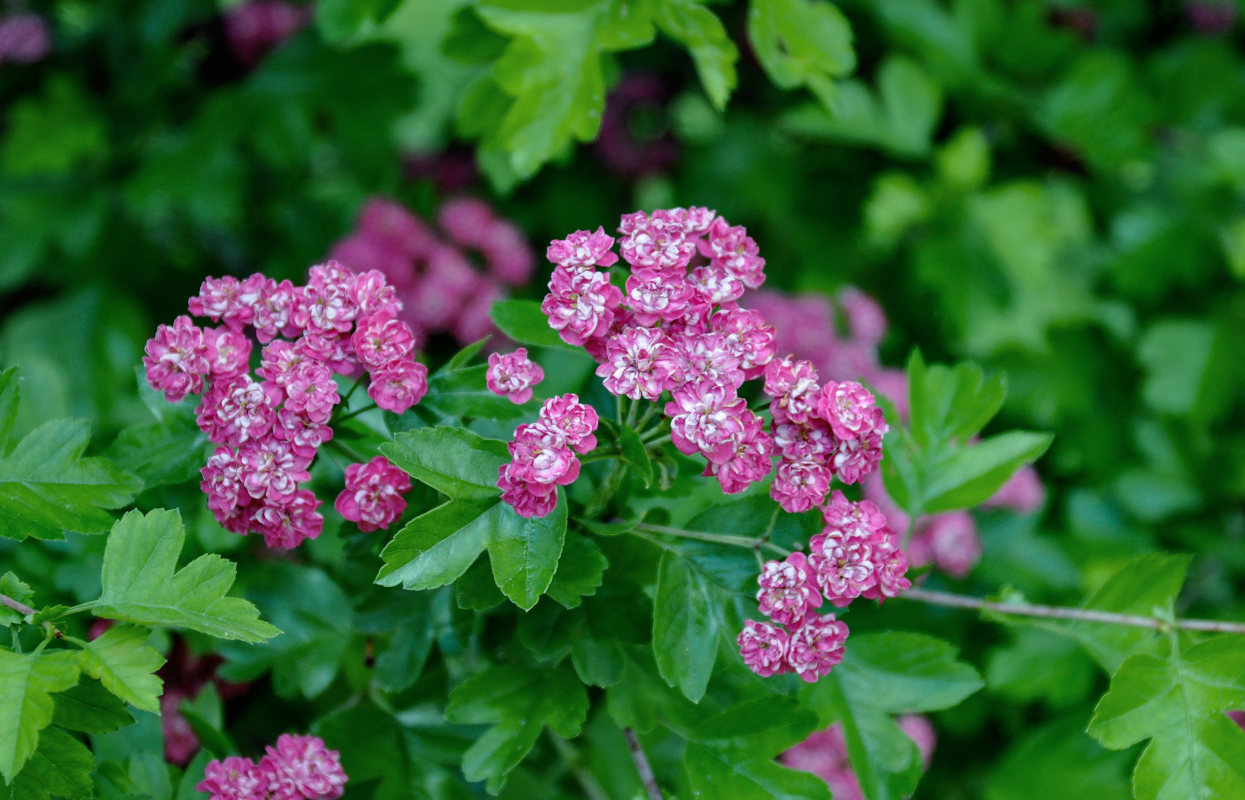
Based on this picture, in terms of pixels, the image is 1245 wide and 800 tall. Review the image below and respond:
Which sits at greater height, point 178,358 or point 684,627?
point 178,358

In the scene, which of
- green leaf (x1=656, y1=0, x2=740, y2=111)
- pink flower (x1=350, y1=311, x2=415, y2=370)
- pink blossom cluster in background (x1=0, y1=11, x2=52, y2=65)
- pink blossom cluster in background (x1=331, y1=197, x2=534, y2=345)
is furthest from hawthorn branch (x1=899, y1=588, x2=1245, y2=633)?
pink blossom cluster in background (x1=0, y1=11, x2=52, y2=65)

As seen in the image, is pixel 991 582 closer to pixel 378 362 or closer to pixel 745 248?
pixel 745 248

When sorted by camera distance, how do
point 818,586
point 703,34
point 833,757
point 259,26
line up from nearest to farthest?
point 818,586
point 703,34
point 833,757
point 259,26

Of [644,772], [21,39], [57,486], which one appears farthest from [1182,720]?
[21,39]

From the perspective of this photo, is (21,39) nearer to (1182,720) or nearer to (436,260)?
(436,260)

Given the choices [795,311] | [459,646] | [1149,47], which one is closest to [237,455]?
[459,646]

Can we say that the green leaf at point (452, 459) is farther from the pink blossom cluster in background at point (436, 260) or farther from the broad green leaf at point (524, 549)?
the pink blossom cluster in background at point (436, 260)

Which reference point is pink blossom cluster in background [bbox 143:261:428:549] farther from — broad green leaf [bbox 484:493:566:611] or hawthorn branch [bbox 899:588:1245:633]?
hawthorn branch [bbox 899:588:1245:633]
